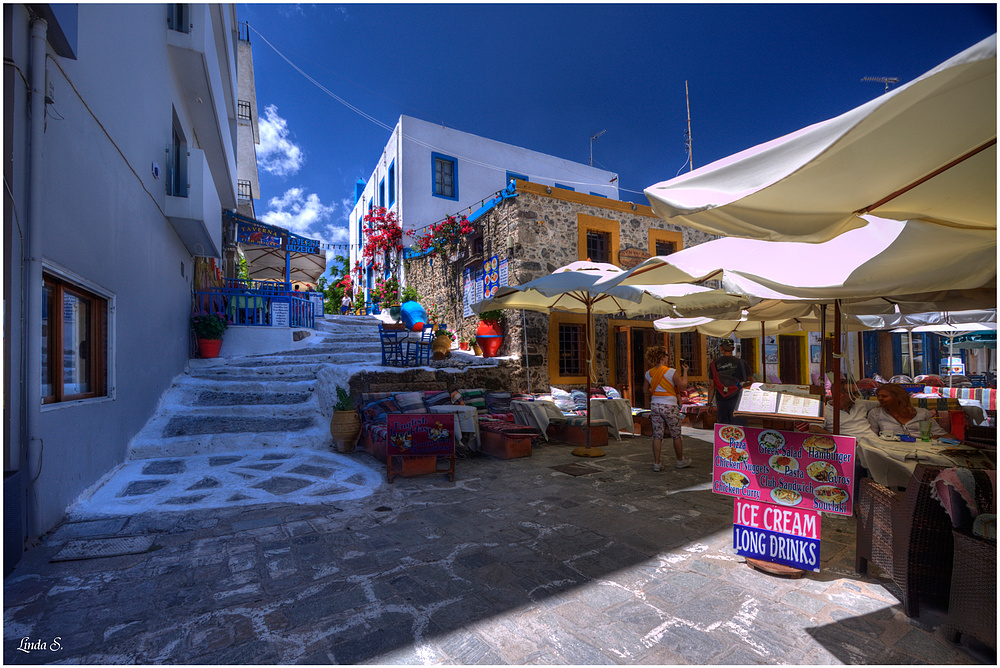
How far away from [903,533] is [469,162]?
1587cm

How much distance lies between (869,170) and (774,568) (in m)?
2.43

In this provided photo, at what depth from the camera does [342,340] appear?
1151 cm

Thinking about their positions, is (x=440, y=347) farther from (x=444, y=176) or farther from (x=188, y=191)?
(x=444, y=176)

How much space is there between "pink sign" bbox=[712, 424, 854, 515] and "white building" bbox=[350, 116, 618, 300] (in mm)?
12023

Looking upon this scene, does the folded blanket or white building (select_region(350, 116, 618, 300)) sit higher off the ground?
white building (select_region(350, 116, 618, 300))

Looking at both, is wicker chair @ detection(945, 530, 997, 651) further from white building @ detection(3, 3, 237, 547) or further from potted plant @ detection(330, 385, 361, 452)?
potted plant @ detection(330, 385, 361, 452)

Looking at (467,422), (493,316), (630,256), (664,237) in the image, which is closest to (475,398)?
(467,422)

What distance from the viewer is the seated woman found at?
13.0 feet

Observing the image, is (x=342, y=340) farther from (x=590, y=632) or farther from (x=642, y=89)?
(x=642, y=89)

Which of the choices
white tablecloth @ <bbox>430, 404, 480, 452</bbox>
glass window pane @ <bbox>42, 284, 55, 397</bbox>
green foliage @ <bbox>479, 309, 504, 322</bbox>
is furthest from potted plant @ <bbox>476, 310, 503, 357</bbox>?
glass window pane @ <bbox>42, 284, 55, 397</bbox>

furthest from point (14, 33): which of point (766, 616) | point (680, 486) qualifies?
point (680, 486)

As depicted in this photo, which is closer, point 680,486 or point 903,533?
point 903,533

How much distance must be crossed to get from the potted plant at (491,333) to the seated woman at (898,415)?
761cm

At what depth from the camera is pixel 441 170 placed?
16062 mm
